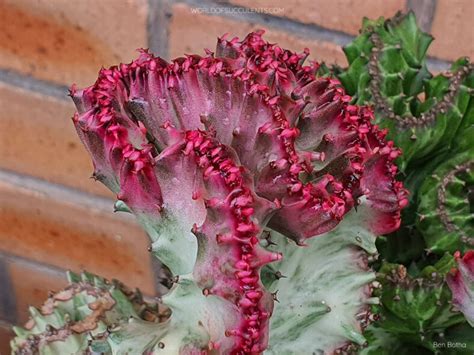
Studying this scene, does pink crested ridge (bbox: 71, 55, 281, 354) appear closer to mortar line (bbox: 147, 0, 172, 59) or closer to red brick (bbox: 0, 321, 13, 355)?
mortar line (bbox: 147, 0, 172, 59)

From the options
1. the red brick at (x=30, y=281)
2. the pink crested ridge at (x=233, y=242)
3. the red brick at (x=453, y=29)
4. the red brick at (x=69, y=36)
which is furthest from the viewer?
the red brick at (x=30, y=281)

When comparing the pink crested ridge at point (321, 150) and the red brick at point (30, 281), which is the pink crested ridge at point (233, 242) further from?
the red brick at point (30, 281)

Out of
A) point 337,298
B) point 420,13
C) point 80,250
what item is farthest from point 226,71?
point 80,250

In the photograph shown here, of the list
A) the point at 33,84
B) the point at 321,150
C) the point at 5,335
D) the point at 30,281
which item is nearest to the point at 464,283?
the point at 321,150

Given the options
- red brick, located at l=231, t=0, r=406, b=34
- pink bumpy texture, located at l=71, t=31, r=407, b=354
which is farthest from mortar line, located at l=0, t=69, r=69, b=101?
pink bumpy texture, located at l=71, t=31, r=407, b=354

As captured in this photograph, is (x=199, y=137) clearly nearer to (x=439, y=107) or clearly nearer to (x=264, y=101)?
(x=264, y=101)

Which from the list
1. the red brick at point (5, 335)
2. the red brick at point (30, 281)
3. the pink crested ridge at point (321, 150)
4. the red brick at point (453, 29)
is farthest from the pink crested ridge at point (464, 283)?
the red brick at point (5, 335)
